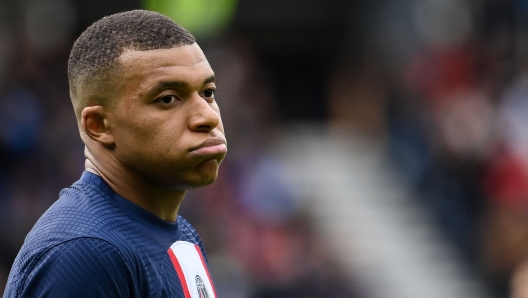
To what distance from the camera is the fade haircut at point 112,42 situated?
2.55 meters

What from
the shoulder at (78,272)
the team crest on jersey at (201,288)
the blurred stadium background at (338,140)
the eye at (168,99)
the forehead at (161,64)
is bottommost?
the blurred stadium background at (338,140)

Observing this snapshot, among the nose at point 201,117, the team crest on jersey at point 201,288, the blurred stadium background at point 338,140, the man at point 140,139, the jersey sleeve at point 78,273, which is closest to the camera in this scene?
the jersey sleeve at point 78,273

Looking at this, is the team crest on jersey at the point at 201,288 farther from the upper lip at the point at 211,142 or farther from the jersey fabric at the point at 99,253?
the upper lip at the point at 211,142

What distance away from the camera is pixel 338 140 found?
14.5 meters

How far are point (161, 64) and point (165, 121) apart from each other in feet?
0.56

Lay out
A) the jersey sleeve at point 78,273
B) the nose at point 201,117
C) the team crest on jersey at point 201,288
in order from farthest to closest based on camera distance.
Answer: the team crest on jersey at point 201,288 → the nose at point 201,117 → the jersey sleeve at point 78,273

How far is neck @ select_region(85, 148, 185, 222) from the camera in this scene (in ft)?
8.61

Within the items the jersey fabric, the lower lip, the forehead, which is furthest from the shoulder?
the forehead

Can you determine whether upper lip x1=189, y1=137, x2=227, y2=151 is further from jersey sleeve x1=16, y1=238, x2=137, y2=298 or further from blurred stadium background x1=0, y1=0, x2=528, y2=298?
blurred stadium background x1=0, y1=0, x2=528, y2=298

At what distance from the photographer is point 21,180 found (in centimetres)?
930

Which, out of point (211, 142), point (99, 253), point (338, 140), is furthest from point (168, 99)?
point (338, 140)

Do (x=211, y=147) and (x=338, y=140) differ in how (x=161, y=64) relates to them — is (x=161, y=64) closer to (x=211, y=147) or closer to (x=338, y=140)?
(x=211, y=147)

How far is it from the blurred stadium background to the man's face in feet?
20.4

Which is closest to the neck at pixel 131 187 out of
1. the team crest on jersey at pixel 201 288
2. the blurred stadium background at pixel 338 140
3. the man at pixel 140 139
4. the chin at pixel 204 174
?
the man at pixel 140 139
